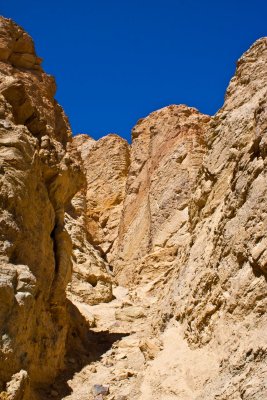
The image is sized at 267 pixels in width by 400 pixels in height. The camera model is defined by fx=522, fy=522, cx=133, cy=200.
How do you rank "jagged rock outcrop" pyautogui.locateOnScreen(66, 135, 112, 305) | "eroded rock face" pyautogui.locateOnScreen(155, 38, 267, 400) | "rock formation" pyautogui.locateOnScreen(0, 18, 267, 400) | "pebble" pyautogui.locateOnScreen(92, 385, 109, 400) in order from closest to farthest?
1. "eroded rock face" pyautogui.locateOnScreen(155, 38, 267, 400)
2. "rock formation" pyautogui.locateOnScreen(0, 18, 267, 400)
3. "pebble" pyautogui.locateOnScreen(92, 385, 109, 400)
4. "jagged rock outcrop" pyautogui.locateOnScreen(66, 135, 112, 305)

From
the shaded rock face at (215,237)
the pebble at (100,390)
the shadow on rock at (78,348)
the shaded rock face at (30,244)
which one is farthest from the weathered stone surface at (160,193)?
the pebble at (100,390)

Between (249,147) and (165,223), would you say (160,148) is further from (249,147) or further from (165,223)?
(249,147)

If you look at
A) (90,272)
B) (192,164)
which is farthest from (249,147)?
(192,164)

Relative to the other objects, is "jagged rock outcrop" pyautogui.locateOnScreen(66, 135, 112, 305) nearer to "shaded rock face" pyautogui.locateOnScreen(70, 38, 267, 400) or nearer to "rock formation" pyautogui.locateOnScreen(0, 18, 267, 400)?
"rock formation" pyautogui.locateOnScreen(0, 18, 267, 400)

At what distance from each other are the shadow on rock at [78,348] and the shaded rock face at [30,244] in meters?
0.31

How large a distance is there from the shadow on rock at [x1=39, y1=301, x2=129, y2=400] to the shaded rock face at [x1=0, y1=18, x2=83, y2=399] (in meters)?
0.31

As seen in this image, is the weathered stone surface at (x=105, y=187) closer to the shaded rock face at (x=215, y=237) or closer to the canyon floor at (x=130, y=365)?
the shaded rock face at (x=215, y=237)

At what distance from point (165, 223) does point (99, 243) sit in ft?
34.1

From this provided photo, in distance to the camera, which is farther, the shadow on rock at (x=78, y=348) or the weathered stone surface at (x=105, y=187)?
the weathered stone surface at (x=105, y=187)

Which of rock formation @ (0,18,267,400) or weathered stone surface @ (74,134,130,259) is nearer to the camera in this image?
rock formation @ (0,18,267,400)

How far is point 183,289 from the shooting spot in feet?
45.5

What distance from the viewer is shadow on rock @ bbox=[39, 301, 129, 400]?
36.9 ft

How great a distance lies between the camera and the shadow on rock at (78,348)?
11.3m

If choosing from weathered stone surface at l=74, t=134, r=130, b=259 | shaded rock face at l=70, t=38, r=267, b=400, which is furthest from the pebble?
weathered stone surface at l=74, t=134, r=130, b=259
